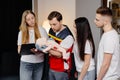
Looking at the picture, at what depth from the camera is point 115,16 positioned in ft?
13.0

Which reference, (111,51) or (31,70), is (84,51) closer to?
(111,51)

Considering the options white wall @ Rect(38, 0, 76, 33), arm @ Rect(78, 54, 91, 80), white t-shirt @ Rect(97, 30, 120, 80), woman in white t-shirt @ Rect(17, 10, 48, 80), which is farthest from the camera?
white wall @ Rect(38, 0, 76, 33)

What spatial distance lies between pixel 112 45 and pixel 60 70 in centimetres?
67

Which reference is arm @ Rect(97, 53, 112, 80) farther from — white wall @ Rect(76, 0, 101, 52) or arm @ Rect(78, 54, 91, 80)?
white wall @ Rect(76, 0, 101, 52)

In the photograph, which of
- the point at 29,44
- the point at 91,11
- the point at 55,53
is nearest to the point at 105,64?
the point at 55,53

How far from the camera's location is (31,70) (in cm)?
272

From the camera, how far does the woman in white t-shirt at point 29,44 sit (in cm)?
264

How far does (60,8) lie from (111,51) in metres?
2.58

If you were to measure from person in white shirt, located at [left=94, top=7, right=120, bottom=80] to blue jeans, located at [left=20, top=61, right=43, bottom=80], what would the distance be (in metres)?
0.97

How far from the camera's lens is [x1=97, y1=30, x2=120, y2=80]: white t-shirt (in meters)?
1.88

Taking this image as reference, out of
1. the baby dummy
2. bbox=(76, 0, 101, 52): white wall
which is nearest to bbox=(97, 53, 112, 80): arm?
the baby dummy

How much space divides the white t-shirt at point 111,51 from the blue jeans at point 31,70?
0.97 m

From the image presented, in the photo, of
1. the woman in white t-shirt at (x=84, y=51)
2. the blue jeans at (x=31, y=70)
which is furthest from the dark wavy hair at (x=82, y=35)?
the blue jeans at (x=31, y=70)

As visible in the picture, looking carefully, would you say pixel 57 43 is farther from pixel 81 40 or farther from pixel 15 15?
pixel 15 15
